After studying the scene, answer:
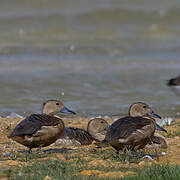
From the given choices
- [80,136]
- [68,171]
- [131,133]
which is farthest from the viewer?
[80,136]

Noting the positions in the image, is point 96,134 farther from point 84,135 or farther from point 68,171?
point 68,171

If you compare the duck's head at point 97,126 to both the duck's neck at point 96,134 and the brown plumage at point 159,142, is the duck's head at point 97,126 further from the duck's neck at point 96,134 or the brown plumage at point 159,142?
the brown plumage at point 159,142

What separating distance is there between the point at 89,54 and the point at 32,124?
1621 centimetres

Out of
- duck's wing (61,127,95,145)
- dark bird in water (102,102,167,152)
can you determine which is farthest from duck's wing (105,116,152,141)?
duck's wing (61,127,95,145)

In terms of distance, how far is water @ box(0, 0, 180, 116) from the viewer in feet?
47.5

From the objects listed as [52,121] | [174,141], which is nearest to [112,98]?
[174,141]

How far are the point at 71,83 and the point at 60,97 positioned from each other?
2.00m

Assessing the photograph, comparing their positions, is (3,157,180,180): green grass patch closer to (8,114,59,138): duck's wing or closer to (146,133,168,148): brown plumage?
(8,114,59,138): duck's wing

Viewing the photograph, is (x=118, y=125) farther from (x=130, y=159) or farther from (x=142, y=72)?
(x=142, y=72)

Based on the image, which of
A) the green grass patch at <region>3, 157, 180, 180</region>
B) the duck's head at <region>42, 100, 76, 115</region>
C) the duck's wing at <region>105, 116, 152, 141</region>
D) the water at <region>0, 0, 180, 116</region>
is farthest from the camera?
the water at <region>0, 0, 180, 116</region>

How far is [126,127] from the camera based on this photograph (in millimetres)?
7246

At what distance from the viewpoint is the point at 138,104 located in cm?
805

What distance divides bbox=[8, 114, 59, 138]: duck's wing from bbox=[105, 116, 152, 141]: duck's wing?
0.82m

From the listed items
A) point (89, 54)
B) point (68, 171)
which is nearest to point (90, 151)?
point (68, 171)
